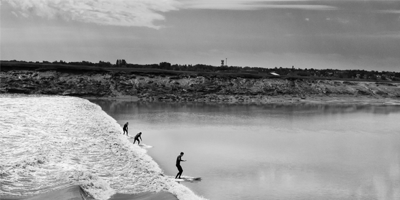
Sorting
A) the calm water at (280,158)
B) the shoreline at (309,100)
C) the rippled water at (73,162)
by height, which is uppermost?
the rippled water at (73,162)

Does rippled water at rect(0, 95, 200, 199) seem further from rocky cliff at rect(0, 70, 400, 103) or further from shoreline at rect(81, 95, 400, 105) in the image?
rocky cliff at rect(0, 70, 400, 103)

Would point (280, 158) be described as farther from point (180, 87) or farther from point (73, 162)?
point (180, 87)

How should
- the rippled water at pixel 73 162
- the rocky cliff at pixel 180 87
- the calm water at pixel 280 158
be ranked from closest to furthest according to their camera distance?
the rippled water at pixel 73 162 → the calm water at pixel 280 158 → the rocky cliff at pixel 180 87

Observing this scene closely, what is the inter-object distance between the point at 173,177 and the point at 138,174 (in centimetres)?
149

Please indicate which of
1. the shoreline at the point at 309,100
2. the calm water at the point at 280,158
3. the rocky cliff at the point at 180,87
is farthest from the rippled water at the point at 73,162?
the rocky cliff at the point at 180,87

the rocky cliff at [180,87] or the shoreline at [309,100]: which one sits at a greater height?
the rocky cliff at [180,87]

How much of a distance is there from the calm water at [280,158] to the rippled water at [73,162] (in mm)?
1386

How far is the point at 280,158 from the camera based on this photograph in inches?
860

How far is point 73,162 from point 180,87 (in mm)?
64683

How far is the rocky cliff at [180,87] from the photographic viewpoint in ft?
246

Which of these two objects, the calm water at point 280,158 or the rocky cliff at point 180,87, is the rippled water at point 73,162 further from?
the rocky cliff at point 180,87

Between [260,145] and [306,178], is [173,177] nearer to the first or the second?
[306,178]

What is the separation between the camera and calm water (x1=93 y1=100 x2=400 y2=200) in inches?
617

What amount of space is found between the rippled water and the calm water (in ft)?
4.55
